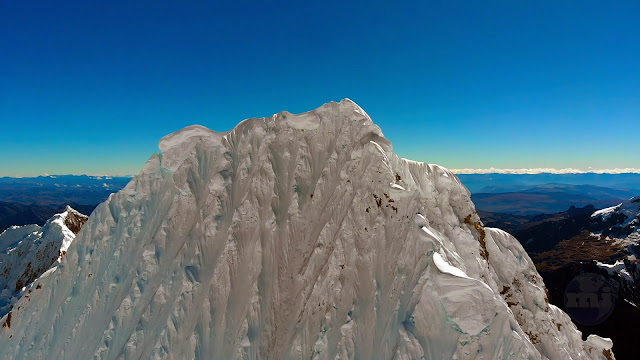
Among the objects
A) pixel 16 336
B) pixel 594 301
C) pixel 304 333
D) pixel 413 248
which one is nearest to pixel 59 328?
pixel 16 336

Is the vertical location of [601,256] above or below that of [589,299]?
above

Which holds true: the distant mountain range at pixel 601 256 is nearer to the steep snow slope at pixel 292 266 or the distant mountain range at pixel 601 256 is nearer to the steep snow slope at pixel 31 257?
the steep snow slope at pixel 292 266

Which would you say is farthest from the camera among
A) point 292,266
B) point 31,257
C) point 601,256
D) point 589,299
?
point 601,256

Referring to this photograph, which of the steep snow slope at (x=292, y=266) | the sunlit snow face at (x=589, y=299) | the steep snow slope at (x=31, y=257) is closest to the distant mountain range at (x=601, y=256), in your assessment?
the sunlit snow face at (x=589, y=299)

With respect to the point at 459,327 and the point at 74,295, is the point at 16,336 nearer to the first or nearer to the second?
the point at 74,295

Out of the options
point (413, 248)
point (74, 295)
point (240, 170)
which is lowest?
point (74, 295)

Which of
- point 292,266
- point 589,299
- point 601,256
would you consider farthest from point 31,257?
point 601,256

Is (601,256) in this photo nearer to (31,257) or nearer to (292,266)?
(292,266)

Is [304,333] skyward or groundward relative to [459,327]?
groundward
